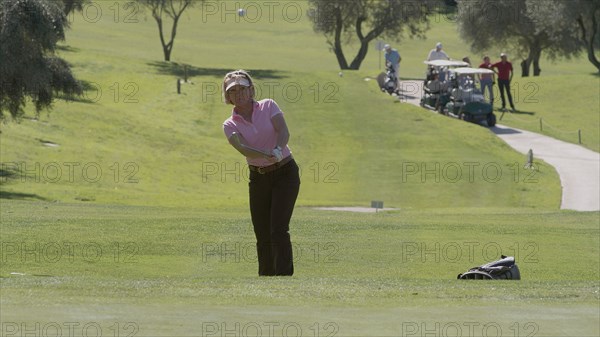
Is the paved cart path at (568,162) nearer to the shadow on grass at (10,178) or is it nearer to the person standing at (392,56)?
the person standing at (392,56)

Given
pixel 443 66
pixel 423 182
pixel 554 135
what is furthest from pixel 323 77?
pixel 423 182

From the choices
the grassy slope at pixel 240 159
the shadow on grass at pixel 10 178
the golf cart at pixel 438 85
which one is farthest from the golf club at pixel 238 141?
the golf cart at pixel 438 85

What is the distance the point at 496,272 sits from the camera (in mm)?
12523

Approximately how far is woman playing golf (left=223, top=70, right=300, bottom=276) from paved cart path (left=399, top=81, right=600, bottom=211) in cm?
1952

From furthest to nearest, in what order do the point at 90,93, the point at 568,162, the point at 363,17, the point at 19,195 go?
1. the point at 363,17
2. the point at 90,93
3. the point at 568,162
4. the point at 19,195

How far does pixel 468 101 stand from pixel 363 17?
31911mm

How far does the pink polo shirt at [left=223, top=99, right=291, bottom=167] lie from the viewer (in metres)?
11.2

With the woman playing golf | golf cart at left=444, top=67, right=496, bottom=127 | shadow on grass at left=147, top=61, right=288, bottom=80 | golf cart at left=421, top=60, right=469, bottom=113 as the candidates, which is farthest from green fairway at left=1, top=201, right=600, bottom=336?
shadow on grass at left=147, top=61, right=288, bottom=80

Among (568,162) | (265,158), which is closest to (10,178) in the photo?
(568,162)

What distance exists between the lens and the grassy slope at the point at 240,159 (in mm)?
32875

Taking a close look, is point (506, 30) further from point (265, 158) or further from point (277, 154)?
point (277, 154)

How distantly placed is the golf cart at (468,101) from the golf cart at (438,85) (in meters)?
1.07

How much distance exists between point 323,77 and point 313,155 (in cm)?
2268

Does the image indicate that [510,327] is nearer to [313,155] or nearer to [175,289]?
[175,289]
